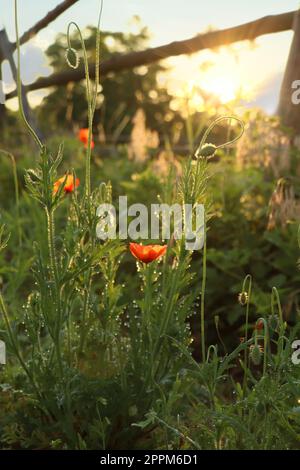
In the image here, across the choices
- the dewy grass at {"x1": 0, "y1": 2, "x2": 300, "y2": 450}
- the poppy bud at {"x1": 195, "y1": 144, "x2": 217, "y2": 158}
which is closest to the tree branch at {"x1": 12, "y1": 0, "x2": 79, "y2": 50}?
the dewy grass at {"x1": 0, "y1": 2, "x2": 300, "y2": 450}

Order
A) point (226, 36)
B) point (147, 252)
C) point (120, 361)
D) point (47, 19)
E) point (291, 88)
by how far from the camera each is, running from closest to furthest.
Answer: point (147, 252) < point (120, 361) < point (47, 19) < point (291, 88) < point (226, 36)

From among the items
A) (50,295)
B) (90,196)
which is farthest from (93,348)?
(90,196)

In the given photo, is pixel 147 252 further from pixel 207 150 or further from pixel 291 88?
pixel 291 88

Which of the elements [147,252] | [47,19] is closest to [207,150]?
[147,252]

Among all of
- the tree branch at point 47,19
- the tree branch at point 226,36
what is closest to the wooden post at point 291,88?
the tree branch at point 226,36

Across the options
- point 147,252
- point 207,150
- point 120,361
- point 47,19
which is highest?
point 47,19

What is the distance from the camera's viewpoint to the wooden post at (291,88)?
3.14m

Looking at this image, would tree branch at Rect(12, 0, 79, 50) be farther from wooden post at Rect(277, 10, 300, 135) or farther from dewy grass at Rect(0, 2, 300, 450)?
wooden post at Rect(277, 10, 300, 135)

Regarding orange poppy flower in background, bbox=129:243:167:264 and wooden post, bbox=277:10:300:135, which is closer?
orange poppy flower in background, bbox=129:243:167:264

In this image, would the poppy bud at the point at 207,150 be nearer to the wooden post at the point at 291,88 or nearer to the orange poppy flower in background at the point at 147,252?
the orange poppy flower in background at the point at 147,252

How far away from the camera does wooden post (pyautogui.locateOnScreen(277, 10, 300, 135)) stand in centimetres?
314

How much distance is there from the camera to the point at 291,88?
10.7ft

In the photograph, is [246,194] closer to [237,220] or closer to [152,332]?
[237,220]

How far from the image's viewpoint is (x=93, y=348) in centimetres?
215
